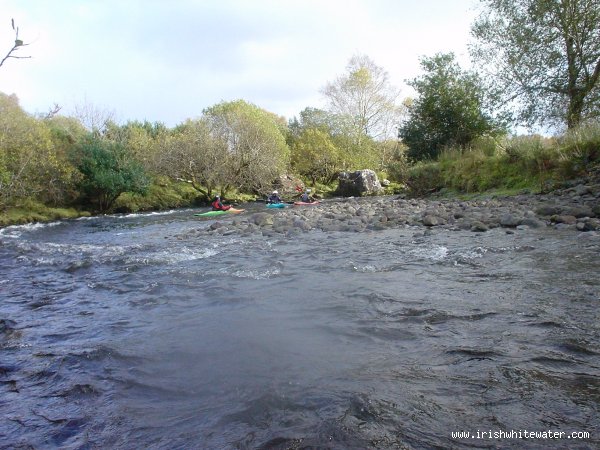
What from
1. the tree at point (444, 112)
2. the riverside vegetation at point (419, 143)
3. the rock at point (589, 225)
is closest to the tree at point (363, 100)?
the riverside vegetation at point (419, 143)

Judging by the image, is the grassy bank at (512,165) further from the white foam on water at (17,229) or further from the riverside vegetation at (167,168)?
the white foam on water at (17,229)

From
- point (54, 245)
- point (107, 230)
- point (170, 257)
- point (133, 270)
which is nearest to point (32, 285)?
point (133, 270)

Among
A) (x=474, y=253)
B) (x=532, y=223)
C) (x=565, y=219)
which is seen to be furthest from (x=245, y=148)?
(x=474, y=253)

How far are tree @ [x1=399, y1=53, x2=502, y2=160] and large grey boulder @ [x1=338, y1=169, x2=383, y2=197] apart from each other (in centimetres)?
988

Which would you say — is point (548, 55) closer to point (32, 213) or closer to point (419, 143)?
point (419, 143)

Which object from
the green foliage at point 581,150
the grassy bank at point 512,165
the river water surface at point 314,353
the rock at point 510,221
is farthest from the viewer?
the grassy bank at point 512,165

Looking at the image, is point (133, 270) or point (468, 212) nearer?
point (133, 270)

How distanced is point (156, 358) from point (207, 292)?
222cm

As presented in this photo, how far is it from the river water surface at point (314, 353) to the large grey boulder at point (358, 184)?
87.8ft

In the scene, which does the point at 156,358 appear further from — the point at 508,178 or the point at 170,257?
the point at 508,178

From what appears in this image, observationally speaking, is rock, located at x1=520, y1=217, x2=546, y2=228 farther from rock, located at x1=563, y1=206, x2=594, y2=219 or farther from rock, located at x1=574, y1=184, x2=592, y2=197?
rock, located at x1=574, y1=184, x2=592, y2=197

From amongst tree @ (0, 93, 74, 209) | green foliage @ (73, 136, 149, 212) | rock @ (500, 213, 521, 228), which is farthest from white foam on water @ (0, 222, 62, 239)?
rock @ (500, 213, 521, 228)

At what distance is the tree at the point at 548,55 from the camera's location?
50.9 feet

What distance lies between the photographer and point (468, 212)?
1163cm
